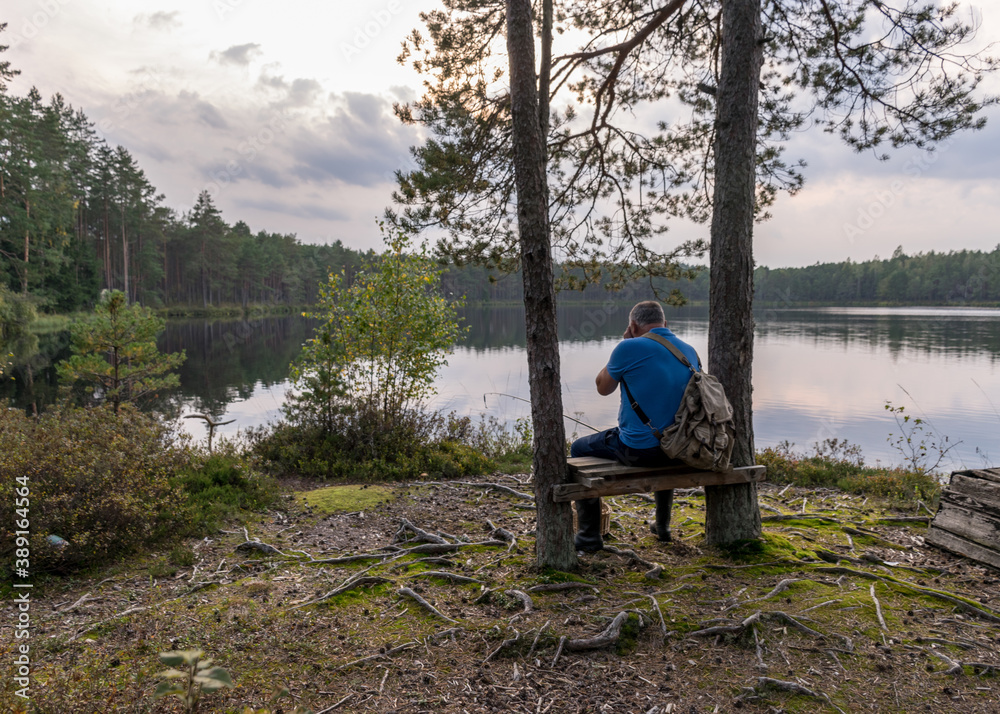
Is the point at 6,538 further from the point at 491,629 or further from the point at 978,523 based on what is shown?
the point at 978,523

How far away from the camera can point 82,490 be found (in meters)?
4.33

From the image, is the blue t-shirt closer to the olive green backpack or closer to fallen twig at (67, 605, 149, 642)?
the olive green backpack

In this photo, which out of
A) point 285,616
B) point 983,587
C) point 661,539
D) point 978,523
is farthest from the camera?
point 661,539

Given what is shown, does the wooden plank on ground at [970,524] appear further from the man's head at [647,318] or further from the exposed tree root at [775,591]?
the man's head at [647,318]

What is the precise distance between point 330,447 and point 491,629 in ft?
18.6

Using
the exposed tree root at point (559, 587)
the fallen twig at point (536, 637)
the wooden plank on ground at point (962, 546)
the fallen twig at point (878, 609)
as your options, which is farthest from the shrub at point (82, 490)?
the wooden plank on ground at point (962, 546)

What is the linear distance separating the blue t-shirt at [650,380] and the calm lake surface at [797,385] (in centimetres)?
591

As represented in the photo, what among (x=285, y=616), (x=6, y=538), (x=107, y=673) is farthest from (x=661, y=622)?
(x=6, y=538)

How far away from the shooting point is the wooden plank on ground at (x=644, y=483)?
377 cm

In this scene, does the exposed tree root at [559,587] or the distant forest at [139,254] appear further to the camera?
the distant forest at [139,254]

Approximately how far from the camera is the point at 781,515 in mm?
5273

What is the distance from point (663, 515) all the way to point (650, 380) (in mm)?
1411

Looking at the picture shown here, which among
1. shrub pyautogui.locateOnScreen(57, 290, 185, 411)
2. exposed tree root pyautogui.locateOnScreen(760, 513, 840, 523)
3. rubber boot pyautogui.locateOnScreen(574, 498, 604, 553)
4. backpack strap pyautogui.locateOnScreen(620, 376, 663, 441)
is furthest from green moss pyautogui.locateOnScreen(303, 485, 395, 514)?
shrub pyautogui.locateOnScreen(57, 290, 185, 411)

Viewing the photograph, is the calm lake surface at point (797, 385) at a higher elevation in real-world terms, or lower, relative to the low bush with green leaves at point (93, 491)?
lower
